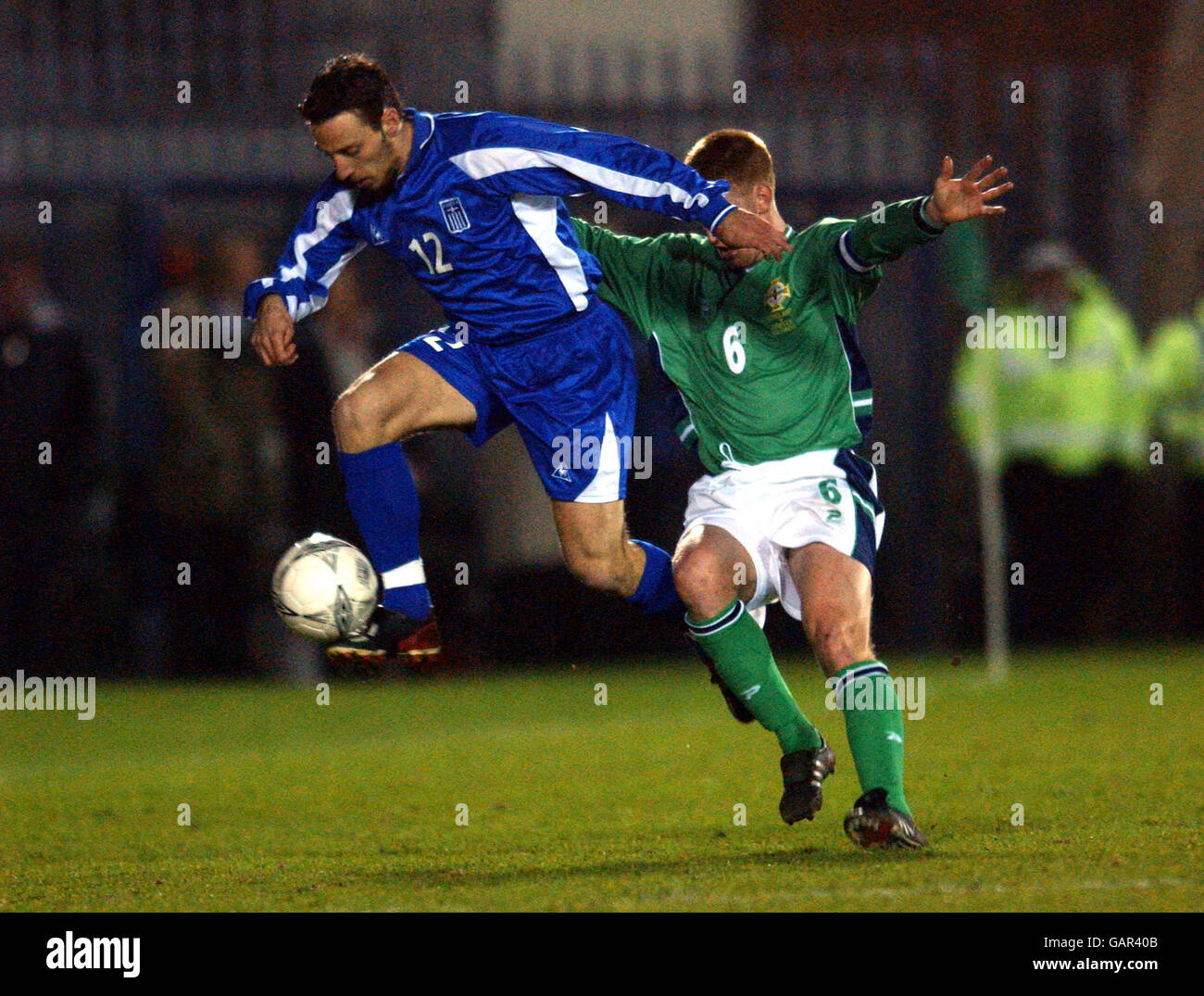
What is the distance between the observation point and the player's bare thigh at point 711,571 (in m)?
5.84

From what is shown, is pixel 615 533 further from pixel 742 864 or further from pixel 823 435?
pixel 742 864

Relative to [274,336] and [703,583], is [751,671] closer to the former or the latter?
[703,583]

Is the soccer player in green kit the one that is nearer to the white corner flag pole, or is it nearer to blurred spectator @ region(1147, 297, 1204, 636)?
the white corner flag pole

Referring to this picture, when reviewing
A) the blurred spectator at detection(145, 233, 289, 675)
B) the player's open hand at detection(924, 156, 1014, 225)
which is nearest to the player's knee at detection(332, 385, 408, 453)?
the player's open hand at detection(924, 156, 1014, 225)

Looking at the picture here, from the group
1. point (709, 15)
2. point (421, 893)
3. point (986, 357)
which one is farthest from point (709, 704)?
point (709, 15)

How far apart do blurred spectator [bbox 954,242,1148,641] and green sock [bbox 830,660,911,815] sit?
5.59m

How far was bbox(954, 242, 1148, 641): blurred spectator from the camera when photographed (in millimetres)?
11219

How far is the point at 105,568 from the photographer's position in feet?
Answer: 35.9

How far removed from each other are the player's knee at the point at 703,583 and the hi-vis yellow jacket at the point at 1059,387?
5371 mm

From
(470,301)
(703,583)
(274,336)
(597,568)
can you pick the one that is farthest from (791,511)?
(274,336)

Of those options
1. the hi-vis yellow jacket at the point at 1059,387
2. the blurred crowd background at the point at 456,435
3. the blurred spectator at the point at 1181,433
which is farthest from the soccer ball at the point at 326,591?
the blurred spectator at the point at 1181,433

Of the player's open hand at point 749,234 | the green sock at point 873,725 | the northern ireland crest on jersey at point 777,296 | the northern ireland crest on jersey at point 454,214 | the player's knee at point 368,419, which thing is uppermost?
the northern ireland crest on jersey at point 454,214

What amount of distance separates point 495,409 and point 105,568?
516 cm

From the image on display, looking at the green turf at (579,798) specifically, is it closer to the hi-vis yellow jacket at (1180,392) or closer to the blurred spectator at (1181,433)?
the blurred spectator at (1181,433)
